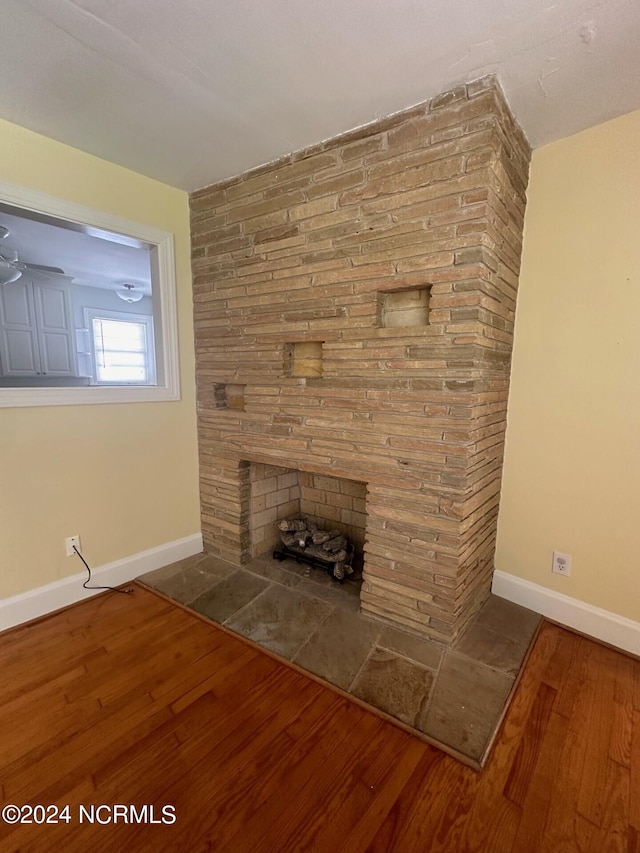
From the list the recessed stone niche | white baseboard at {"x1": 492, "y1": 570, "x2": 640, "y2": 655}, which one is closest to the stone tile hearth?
white baseboard at {"x1": 492, "y1": 570, "x2": 640, "y2": 655}

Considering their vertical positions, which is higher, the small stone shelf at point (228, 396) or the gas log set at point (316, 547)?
the small stone shelf at point (228, 396)

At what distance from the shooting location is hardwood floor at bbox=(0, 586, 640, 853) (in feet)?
3.27

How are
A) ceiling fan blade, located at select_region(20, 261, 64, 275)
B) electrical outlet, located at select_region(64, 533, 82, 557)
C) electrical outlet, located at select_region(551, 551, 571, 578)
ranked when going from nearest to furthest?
1. electrical outlet, located at select_region(551, 551, 571, 578)
2. electrical outlet, located at select_region(64, 533, 82, 557)
3. ceiling fan blade, located at select_region(20, 261, 64, 275)

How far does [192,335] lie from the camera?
2398 mm

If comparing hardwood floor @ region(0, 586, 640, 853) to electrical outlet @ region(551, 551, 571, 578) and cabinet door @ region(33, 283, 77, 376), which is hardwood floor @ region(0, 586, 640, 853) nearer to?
electrical outlet @ region(551, 551, 571, 578)

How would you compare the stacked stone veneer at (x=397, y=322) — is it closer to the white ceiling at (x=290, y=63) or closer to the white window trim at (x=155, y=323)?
the white ceiling at (x=290, y=63)

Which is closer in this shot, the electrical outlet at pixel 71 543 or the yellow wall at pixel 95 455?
the yellow wall at pixel 95 455

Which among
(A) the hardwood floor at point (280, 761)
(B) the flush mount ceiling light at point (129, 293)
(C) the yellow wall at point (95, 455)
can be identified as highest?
(B) the flush mount ceiling light at point (129, 293)

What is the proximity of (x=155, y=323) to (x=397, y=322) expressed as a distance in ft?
5.05

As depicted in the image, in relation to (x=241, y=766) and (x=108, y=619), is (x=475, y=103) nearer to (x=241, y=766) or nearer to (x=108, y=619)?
(x=241, y=766)

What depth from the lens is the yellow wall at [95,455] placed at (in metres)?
1.75

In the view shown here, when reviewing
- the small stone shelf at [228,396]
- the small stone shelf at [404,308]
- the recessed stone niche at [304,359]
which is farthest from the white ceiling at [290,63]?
the small stone shelf at [228,396]

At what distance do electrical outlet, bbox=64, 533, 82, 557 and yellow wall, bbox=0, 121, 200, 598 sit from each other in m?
0.03

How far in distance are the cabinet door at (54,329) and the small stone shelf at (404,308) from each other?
4.30m
